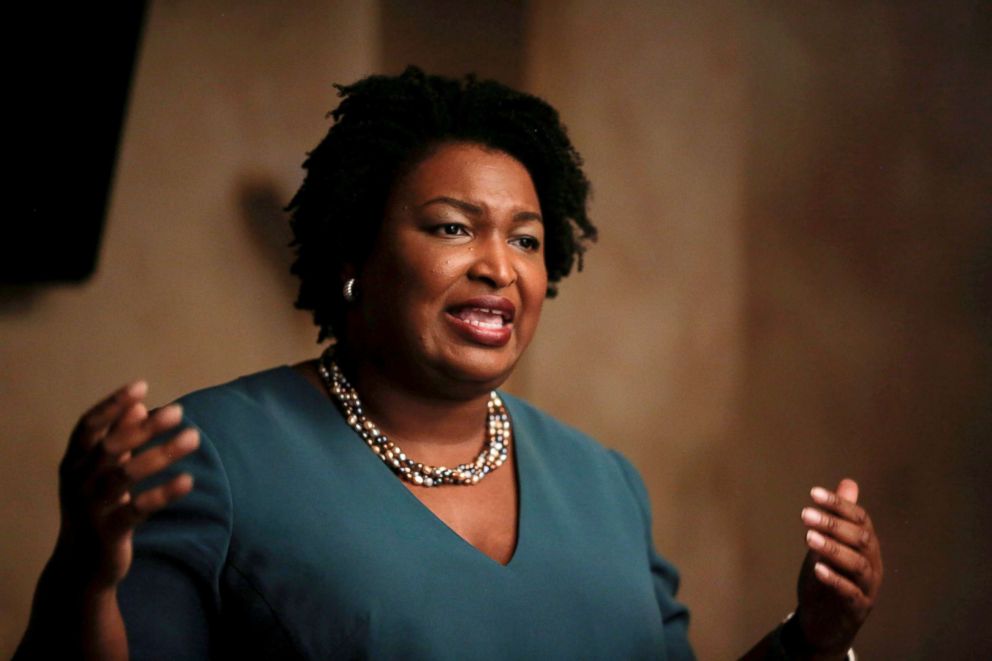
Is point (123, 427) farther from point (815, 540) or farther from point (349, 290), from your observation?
point (815, 540)

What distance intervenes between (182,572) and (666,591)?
69 centimetres

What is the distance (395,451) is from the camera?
1219 mm

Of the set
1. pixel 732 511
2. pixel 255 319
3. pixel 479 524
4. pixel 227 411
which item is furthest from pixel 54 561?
pixel 732 511

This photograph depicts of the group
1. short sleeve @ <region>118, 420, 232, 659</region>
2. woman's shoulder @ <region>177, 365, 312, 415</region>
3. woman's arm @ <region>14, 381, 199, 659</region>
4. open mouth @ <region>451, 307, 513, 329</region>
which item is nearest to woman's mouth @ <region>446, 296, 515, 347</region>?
open mouth @ <region>451, 307, 513, 329</region>

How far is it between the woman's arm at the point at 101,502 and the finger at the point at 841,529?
2.20 ft

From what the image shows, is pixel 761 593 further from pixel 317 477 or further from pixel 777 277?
pixel 317 477

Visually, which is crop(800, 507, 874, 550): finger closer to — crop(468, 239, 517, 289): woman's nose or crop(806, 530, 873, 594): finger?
crop(806, 530, 873, 594): finger

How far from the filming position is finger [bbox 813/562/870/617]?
113 centimetres

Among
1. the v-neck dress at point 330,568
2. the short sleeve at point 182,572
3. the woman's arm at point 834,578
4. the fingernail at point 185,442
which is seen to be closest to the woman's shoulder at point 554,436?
the v-neck dress at point 330,568

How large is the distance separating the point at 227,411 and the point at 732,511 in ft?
3.64

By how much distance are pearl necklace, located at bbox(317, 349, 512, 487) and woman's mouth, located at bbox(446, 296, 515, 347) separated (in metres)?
0.16

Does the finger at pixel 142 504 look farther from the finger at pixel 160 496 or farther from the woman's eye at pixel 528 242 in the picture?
the woman's eye at pixel 528 242

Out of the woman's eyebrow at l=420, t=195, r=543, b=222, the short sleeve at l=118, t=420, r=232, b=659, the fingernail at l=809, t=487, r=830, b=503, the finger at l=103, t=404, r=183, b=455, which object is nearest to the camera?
the finger at l=103, t=404, r=183, b=455

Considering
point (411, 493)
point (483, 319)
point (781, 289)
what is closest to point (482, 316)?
point (483, 319)
